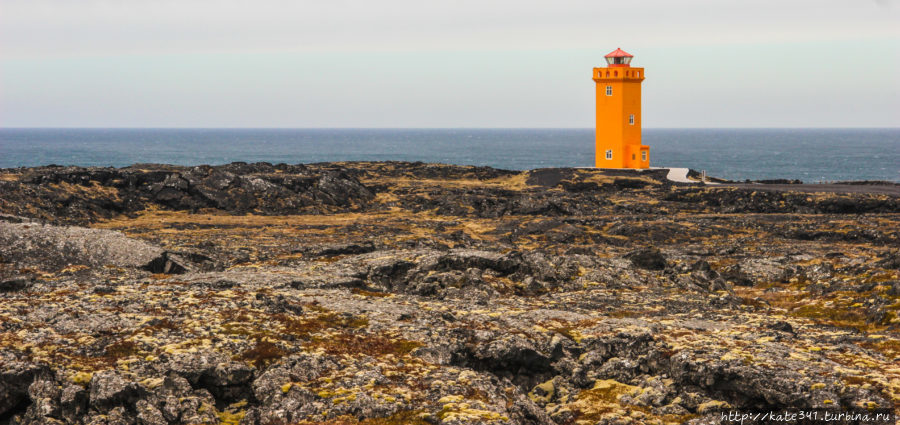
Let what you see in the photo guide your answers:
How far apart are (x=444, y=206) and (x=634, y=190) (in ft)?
73.2

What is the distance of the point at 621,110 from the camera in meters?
87.1

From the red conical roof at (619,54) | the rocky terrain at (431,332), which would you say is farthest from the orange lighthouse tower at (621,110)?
the rocky terrain at (431,332)

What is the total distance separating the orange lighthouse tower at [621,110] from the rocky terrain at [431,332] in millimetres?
45191

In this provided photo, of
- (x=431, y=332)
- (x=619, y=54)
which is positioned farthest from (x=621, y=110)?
(x=431, y=332)

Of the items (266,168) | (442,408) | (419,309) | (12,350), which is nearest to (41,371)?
(12,350)

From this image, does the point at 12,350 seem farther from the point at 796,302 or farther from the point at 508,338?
the point at 796,302

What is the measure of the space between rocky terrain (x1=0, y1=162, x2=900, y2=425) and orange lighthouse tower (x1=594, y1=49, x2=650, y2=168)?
4519 cm

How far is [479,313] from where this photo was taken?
830 inches

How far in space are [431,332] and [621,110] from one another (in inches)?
2888

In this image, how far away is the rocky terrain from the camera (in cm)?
1434

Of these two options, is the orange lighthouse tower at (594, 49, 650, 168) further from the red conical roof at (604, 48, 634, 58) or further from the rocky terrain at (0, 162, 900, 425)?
the rocky terrain at (0, 162, 900, 425)

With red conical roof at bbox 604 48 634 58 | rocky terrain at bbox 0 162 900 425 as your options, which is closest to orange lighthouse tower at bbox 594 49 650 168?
red conical roof at bbox 604 48 634 58

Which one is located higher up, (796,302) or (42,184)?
(42,184)

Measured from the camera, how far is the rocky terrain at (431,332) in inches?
565
